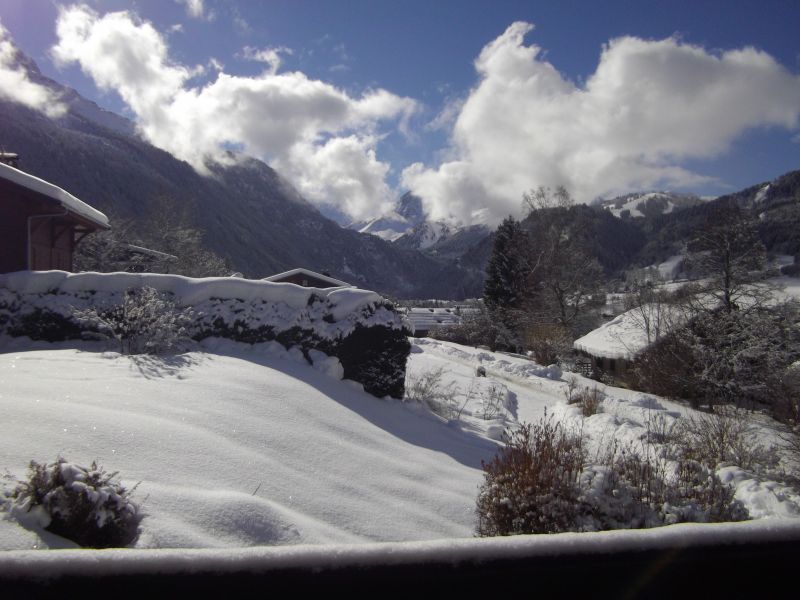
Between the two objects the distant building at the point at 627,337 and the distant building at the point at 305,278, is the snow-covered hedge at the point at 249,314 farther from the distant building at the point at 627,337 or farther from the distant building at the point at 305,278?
the distant building at the point at 305,278

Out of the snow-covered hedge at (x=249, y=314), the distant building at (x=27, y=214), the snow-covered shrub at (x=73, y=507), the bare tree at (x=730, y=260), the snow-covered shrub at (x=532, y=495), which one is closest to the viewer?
the snow-covered shrub at (x=73, y=507)

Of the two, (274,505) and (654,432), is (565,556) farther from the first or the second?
(654,432)

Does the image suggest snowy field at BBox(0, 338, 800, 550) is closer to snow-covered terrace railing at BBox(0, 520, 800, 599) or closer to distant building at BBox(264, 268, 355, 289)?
snow-covered terrace railing at BBox(0, 520, 800, 599)

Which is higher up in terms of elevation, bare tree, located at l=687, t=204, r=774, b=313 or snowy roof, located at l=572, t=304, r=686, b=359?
bare tree, located at l=687, t=204, r=774, b=313

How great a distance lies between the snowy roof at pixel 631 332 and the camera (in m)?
22.6

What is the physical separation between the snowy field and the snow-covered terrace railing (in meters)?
0.57

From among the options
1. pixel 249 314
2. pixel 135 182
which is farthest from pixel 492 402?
pixel 135 182

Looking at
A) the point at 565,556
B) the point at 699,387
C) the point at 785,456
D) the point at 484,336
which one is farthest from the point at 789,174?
the point at 565,556

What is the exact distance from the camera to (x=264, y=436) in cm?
500

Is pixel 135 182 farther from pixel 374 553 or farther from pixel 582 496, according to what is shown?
pixel 374 553

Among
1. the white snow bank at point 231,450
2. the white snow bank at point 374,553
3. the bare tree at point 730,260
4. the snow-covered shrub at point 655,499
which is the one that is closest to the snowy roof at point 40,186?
the white snow bank at point 231,450

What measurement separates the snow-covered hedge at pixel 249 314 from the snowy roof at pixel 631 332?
56.1ft

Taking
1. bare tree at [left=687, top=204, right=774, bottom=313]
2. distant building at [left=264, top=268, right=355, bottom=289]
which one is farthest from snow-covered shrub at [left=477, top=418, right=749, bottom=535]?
distant building at [left=264, top=268, right=355, bottom=289]

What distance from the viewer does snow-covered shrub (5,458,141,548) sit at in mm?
2719
